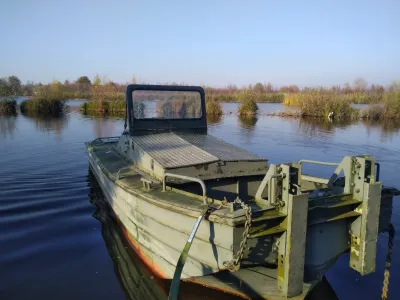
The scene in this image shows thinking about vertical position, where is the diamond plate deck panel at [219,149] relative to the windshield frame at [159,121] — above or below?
below

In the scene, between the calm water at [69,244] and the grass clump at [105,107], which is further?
the grass clump at [105,107]

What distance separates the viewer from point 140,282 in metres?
5.25

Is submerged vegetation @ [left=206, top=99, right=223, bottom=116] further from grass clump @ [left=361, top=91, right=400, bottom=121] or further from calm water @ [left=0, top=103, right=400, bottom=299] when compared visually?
calm water @ [left=0, top=103, right=400, bottom=299]

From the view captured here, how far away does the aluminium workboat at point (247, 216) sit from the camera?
3.71m

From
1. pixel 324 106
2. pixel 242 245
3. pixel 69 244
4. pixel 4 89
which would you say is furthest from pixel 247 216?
pixel 4 89

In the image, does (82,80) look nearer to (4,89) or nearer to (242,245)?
(4,89)

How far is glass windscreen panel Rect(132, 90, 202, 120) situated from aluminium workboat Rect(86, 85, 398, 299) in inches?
48.4

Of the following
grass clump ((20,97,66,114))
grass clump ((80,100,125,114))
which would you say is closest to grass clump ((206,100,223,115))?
grass clump ((80,100,125,114))

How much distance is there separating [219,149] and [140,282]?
255 centimetres

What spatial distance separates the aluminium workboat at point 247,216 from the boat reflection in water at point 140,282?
0.67 ft

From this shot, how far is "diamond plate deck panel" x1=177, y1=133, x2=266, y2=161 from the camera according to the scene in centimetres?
566

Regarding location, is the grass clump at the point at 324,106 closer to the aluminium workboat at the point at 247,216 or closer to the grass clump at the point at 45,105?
the grass clump at the point at 45,105

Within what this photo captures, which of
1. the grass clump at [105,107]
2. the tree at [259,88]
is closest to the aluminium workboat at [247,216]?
the grass clump at [105,107]

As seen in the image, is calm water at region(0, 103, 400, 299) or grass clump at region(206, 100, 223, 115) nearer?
calm water at region(0, 103, 400, 299)
